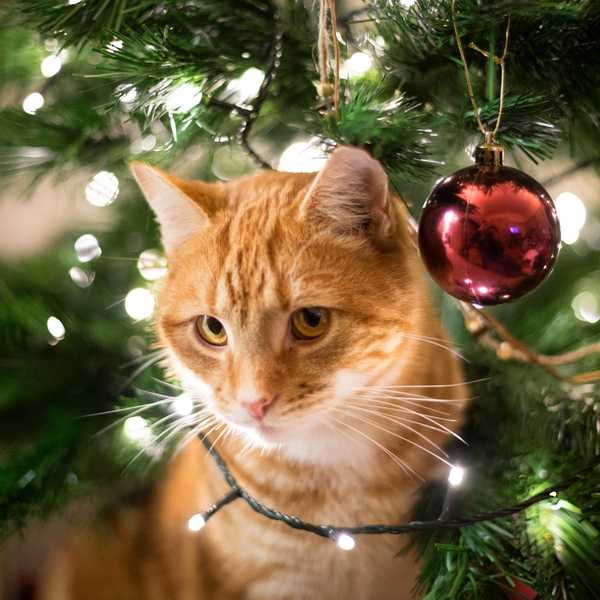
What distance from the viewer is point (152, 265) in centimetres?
91

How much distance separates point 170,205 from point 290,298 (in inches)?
8.0

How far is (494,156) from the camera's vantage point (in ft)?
1.82

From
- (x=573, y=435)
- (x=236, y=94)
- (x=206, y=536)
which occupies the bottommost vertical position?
(x=206, y=536)

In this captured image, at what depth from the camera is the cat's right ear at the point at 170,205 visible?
726 millimetres

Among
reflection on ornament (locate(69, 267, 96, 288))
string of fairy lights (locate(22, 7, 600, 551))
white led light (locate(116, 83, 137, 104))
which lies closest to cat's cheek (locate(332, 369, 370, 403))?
string of fairy lights (locate(22, 7, 600, 551))

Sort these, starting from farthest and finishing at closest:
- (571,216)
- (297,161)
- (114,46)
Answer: (571,216) → (297,161) → (114,46)

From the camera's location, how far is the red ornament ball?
51 cm

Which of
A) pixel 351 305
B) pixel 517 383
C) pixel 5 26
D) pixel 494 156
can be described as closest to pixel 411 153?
pixel 494 156

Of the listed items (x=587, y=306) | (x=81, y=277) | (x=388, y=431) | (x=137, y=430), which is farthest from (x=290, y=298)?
(x=587, y=306)

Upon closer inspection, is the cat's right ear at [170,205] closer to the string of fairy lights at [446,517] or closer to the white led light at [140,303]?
the white led light at [140,303]

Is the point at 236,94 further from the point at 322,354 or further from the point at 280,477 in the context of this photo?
the point at 280,477

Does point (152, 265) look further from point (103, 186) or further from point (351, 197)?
point (351, 197)

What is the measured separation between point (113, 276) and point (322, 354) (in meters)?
0.48

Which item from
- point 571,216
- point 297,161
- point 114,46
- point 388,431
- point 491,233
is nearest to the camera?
point 491,233
